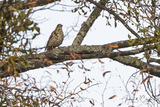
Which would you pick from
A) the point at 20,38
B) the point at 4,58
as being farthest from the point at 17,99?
the point at 20,38

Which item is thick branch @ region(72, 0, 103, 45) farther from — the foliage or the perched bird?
the foliage

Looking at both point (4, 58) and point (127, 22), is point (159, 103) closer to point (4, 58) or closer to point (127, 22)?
point (127, 22)

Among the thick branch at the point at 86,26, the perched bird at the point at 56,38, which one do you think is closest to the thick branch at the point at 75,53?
the thick branch at the point at 86,26

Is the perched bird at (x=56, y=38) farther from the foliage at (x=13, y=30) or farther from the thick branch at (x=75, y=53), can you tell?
the foliage at (x=13, y=30)

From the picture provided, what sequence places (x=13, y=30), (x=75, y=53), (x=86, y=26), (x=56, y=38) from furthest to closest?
(x=56, y=38), (x=86, y=26), (x=75, y=53), (x=13, y=30)

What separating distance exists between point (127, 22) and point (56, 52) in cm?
156

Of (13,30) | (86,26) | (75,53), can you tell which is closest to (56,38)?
(86,26)

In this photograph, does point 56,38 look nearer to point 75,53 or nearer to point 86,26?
point 86,26

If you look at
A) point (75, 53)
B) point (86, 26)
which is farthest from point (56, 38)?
point (75, 53)

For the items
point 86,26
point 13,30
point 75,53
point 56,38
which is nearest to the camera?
point 13,30

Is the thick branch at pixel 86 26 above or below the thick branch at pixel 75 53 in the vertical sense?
above

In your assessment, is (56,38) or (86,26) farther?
(56,38)

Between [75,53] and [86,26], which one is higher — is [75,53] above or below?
below

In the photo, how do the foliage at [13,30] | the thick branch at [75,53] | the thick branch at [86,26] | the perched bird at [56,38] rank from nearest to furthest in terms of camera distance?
1. the foliage at [13,30]
2. the thick branch at [75,53]
3. the thick branch at [86,26]
4. the perched bird at [56,38]
